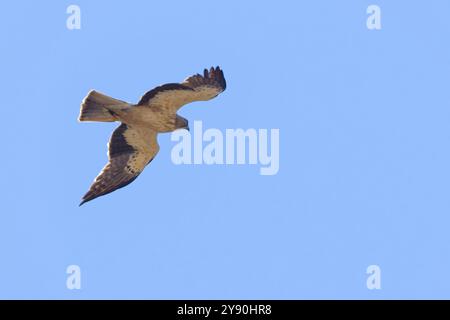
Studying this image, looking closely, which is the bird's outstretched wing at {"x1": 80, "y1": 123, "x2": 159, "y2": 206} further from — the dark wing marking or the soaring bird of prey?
the dark wing marking

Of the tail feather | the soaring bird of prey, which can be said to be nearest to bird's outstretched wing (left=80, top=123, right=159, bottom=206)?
the soaring bird of prey

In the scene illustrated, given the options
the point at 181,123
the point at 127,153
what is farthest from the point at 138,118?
the point at 127,153

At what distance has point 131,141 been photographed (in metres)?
16.0

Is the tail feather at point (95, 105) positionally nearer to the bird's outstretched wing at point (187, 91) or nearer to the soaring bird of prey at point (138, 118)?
the soaring bird of prey at point (138, 118)

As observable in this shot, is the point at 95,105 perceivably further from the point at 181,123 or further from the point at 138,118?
the point at 181,123

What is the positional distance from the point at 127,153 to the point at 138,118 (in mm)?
632

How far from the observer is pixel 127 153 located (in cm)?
1605

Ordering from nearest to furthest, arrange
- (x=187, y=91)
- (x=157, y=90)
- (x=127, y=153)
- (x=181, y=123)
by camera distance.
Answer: (x=157, y=90) → (x=187, y=91) → (x=181, y=123) → (x=127, y=153)

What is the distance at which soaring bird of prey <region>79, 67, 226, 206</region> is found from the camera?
15375 millimetres

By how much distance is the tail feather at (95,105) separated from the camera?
15.4 metres

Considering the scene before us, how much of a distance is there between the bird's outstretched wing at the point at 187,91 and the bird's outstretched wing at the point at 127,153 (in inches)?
23.3
